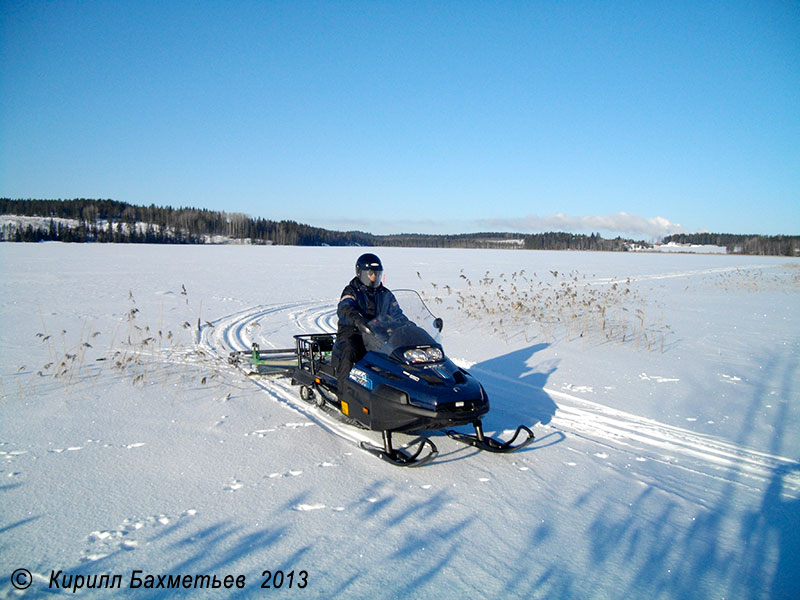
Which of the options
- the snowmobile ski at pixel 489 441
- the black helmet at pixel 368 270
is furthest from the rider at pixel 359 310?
the snowmobile ski at pixel 489 441

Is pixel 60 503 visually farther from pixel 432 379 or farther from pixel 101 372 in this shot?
pixel 101 372

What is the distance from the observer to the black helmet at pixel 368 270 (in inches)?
218

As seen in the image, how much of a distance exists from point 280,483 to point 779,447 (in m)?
5.06

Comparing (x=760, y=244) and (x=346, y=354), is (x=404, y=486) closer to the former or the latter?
(x=346, y=354)

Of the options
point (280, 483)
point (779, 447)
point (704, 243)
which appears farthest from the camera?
point (704, 243)

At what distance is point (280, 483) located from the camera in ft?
13.1

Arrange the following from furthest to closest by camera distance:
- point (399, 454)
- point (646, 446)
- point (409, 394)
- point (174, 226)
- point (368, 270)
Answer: point (174, 226)
point (368, 270)
point (646, 446)
point (399, 454)
point (409, 394)

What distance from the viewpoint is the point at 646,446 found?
501 cm

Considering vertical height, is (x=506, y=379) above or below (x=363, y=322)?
below

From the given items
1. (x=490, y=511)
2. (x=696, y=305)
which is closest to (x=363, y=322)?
(x=490, y=511)

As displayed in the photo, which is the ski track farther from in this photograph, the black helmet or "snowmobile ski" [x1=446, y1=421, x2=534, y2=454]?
the black helmet

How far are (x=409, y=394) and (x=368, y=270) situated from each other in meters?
1.73

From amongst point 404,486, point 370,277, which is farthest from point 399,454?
point 370,277

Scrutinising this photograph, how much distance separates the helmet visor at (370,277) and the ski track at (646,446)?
1.57 meters
